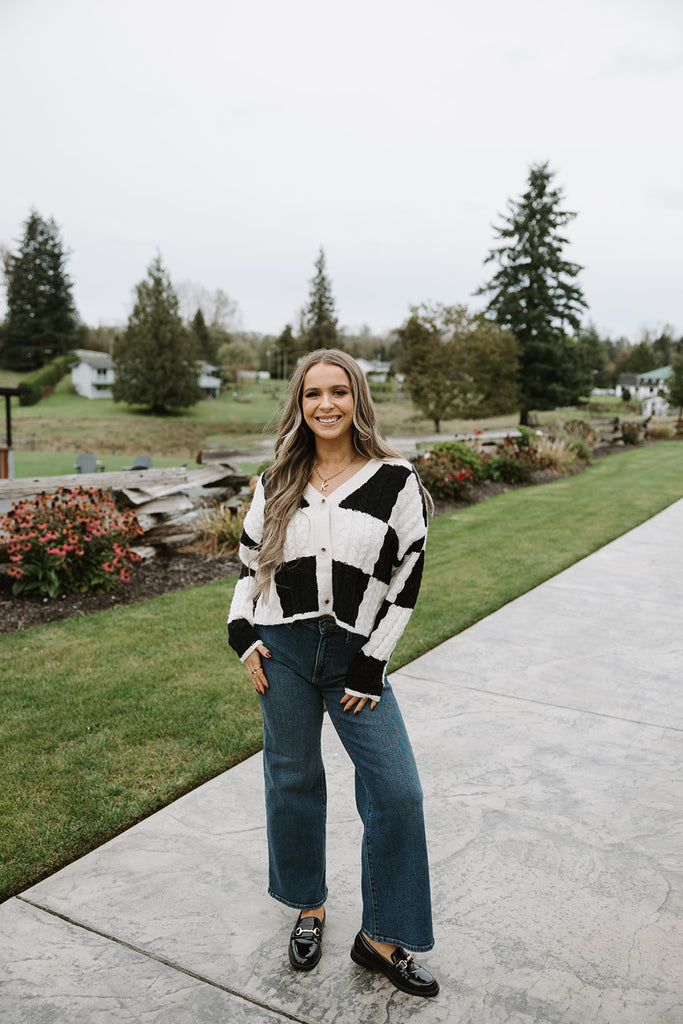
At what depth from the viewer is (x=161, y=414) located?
152 feet

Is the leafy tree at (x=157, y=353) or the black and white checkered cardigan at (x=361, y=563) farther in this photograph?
the leafy tree at (x=157, y=353)

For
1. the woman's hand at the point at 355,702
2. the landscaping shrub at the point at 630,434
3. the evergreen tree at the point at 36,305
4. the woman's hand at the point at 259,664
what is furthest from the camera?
the evergreen tree at the point at 36,305

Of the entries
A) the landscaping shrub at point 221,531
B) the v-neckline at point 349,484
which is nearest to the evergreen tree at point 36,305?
the landscaping shrub at point 221,531

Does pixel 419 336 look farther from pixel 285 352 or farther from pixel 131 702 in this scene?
pixel 285 352

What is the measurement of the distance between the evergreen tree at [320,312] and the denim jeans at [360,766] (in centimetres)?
5463

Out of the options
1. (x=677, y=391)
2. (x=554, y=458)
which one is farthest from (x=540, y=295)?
(x=554, y=458)

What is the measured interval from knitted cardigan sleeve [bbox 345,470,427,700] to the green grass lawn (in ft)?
4.91

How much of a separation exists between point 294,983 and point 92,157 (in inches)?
1536

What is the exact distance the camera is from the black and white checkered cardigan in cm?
193

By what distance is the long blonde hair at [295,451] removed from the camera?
1997 millimetres

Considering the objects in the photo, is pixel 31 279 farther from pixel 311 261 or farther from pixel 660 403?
pixel 660 403

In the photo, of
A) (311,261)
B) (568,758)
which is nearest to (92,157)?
(311,261)

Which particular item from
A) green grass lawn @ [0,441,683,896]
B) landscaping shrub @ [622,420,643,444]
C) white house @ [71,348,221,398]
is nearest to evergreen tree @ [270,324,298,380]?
white house @ [71,348,221,398]

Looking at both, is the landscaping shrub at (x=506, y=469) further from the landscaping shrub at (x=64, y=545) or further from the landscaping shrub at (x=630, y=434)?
the landscaping shrub at (x=630, y=434)
